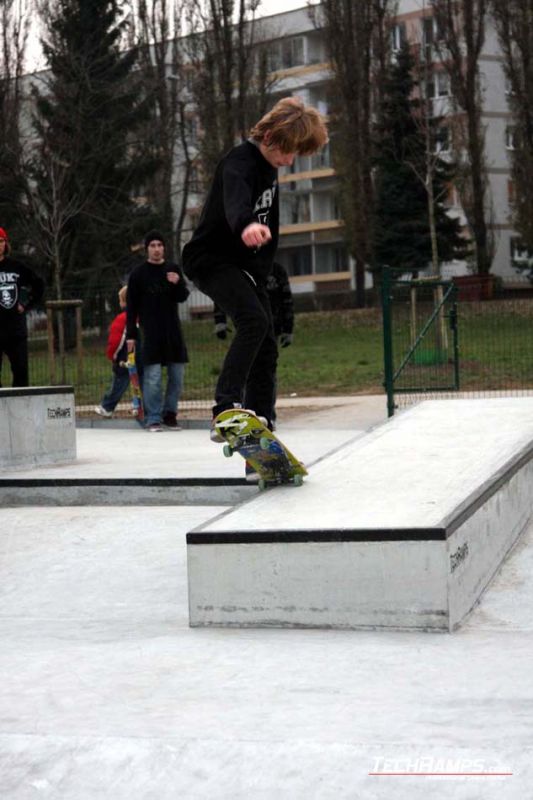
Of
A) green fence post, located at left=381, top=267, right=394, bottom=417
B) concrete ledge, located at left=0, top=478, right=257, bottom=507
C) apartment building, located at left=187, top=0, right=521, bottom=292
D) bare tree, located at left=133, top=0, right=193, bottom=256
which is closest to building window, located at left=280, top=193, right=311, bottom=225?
apartment building, located at left=187, top=0, right=521, bottom=292

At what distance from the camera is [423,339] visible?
13.7 metres

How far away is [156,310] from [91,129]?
92.8 ft

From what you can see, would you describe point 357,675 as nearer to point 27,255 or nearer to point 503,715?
point 503,715

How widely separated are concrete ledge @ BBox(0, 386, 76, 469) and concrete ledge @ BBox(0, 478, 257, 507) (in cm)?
116

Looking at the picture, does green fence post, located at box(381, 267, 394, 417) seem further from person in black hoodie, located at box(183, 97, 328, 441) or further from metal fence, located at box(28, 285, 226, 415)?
person in black hoodie, located at box(183, 97, 328, 441)

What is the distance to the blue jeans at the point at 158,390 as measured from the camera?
1198 centimetres

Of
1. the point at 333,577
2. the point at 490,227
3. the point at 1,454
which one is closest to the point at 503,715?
the point at 333,577

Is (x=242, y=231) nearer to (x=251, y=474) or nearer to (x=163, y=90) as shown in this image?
(x=251, y=474)

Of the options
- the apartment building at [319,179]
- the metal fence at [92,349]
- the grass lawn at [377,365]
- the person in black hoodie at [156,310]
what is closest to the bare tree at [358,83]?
the grass lawn at [377,365]

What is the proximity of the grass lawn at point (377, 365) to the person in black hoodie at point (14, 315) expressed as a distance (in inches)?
182

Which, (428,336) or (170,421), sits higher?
(428,336)

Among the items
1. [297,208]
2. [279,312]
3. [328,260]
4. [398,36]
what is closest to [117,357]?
[279,312]

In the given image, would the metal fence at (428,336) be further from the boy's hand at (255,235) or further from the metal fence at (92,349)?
the boy's hand at (255,235)

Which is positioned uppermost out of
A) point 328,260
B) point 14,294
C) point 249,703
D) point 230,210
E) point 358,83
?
point 358,83
